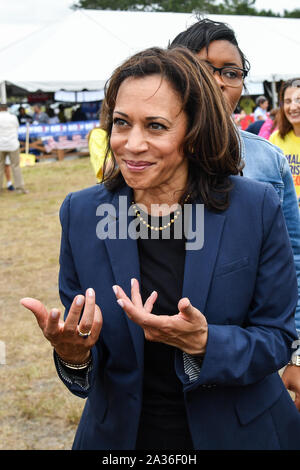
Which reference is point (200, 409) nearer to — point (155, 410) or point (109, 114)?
point (155, 410)

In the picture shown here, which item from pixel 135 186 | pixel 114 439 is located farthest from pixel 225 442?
pixel 135 186

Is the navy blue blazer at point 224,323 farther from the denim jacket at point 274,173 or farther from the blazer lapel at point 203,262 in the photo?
the denim jacket at point 274,173

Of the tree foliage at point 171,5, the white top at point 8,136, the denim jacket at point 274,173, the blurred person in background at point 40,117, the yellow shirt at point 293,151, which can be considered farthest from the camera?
the tree foliage at point 171,5

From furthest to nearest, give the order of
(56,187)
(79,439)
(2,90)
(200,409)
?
1. (2,90)
2. (56,187)
3. (79,439)
4. (200,409)

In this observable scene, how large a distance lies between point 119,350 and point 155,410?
216mm

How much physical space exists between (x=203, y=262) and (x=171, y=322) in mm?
267

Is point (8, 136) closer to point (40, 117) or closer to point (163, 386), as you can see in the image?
point (40, 117)

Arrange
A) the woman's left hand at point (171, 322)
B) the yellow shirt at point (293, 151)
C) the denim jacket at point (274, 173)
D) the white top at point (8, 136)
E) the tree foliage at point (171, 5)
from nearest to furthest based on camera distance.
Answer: the woman's left hand at point (171, 322) → the denim jacket at point (274, 173) → the yellow shirt at point (293, 151) → the white top at point (8, 136) → the tree foliage at point (171, 5)

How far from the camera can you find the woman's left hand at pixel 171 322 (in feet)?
4.57

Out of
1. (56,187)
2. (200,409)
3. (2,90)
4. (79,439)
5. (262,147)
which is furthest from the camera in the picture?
(2,90)

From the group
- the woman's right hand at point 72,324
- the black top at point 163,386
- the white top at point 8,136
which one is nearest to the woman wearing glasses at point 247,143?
the black top at point 163,386

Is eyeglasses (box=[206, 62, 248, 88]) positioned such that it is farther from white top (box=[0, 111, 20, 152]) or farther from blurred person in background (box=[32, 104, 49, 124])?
blurred person in background (box=[32, 104, 49, 124])

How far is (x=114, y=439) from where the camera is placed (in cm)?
165

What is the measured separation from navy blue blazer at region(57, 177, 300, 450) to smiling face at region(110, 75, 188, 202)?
21 cm
